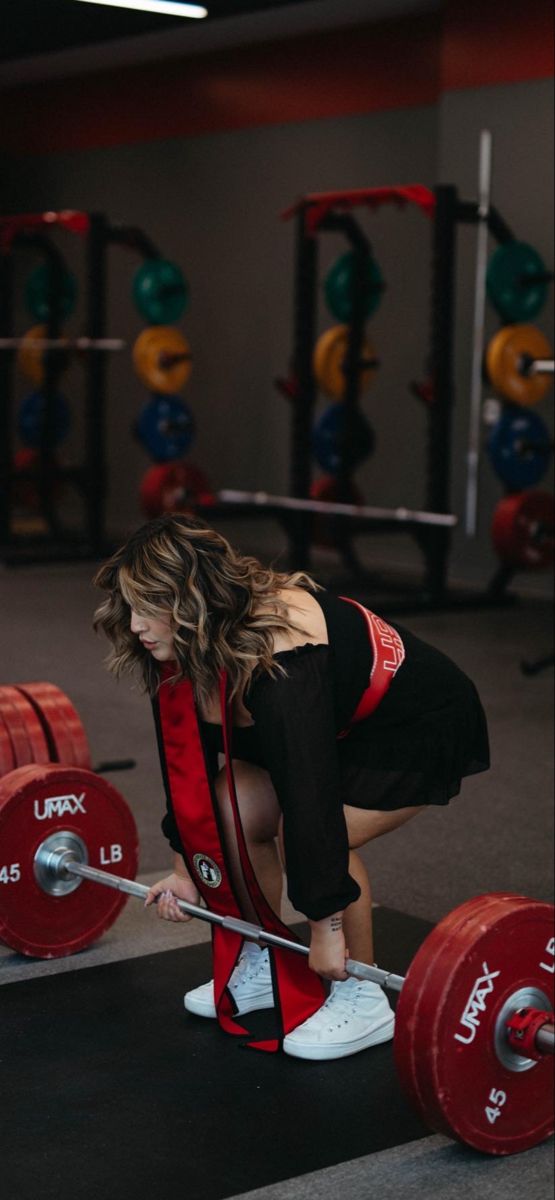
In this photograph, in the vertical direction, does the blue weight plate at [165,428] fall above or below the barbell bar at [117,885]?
above

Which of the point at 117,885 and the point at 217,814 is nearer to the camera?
the point at 217,814

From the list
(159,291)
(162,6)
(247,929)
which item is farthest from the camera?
(159,291)

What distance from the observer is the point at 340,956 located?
6.21 feet

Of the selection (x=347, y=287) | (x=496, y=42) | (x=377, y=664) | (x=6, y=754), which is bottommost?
(x=6, y=754)

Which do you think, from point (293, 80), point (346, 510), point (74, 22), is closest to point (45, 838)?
point (346, 510)

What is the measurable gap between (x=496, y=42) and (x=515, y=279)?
1.13m

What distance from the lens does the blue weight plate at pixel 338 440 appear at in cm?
618

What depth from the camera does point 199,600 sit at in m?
1.85

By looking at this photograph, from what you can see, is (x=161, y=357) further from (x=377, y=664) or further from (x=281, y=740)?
(x=281, y=740)

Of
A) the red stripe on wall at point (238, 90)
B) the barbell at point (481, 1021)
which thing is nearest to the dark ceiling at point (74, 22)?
the red stripe on wall at point (238, 90)

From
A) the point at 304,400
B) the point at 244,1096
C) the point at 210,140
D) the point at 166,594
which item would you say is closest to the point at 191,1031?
the point at 244,1096

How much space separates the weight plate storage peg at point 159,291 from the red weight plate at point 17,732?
14.5 ft

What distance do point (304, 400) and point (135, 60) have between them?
2.94m

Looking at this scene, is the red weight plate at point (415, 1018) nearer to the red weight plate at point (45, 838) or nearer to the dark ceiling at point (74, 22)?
the red weight plate at point (45, 838)
